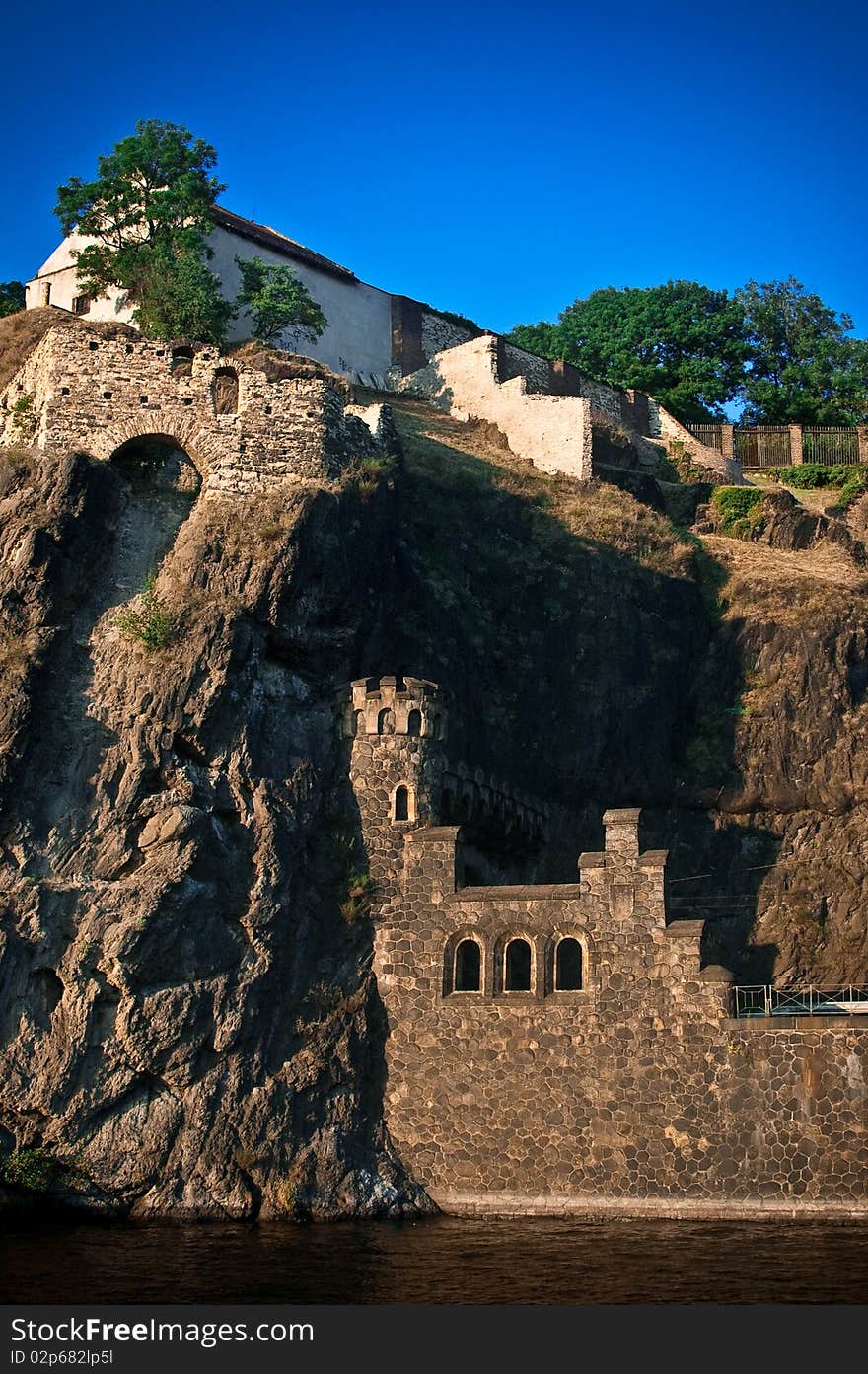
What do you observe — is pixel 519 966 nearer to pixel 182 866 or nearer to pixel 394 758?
pixel 394 758

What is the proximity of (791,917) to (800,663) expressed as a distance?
9.28 meters

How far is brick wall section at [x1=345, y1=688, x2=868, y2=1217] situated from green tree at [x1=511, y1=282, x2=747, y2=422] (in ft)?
151

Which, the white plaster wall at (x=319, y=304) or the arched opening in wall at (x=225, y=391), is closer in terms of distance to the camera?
the arched opening in wall at (x=225, y=391)

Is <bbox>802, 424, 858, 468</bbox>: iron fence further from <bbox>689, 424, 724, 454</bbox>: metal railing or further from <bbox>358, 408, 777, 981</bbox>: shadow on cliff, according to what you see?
<bbox>358, 408, 777, 981</bbox>: shadow on cliff

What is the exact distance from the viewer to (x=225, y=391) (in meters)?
51.4

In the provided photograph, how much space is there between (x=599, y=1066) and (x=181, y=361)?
2364 centimetres

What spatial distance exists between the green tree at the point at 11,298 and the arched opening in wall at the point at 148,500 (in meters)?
21.0

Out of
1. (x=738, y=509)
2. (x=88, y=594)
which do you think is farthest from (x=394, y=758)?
(x=738, y=509)

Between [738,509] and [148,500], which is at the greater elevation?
[738,509]

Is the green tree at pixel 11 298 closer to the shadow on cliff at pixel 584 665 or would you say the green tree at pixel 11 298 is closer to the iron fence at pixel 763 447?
the shadow on cliff at pixel 584 665

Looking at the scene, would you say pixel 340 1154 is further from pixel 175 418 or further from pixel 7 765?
pixel 175 418

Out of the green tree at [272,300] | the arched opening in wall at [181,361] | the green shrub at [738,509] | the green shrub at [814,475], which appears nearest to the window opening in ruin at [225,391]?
the arched opening in wall at [181,361]

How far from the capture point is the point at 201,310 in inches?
2382

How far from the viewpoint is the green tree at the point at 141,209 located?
64.1 metres
